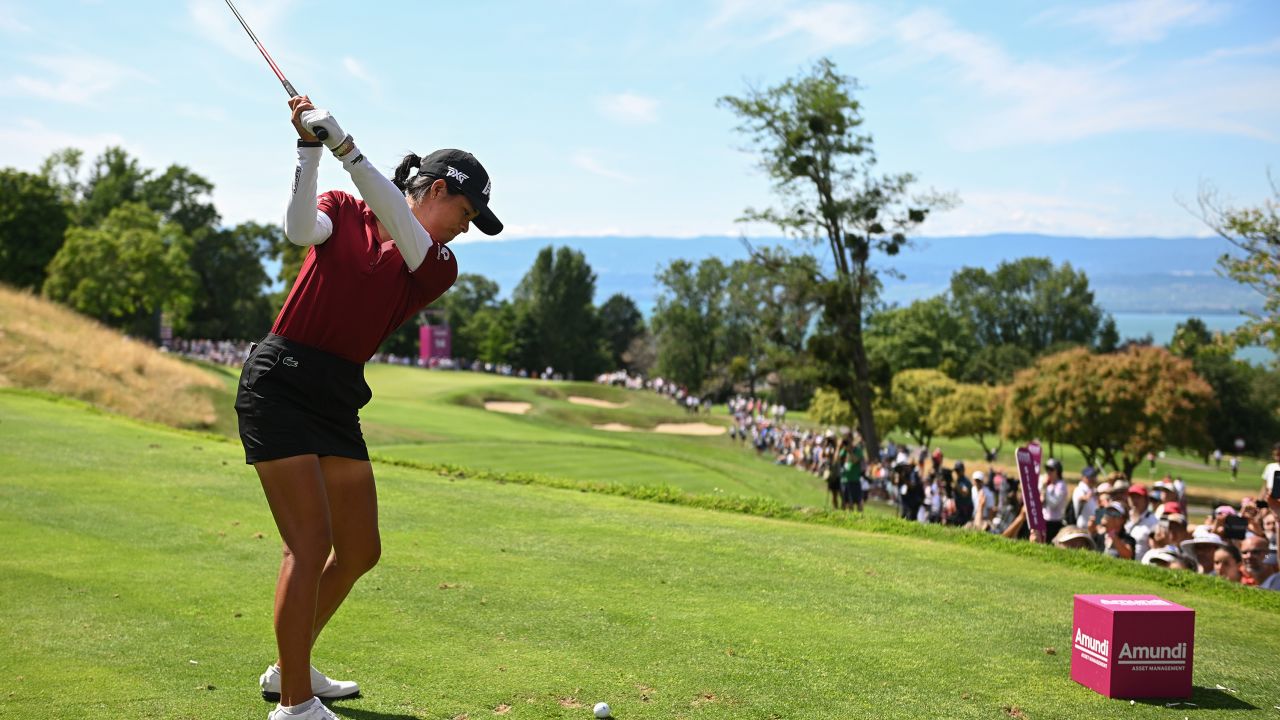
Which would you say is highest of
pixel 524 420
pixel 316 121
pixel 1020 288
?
pixel 1020 288

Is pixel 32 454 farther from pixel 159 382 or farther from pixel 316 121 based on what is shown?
pixel 159 382

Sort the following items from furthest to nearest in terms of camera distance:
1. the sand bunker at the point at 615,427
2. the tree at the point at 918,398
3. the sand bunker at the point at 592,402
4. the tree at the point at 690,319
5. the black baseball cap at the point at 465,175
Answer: the tree at the point at 690,319 < the sand bunker at the point at 592,402 < the tree at the point at 918,398 < the sand bunker at the point at 615,427 < the black baseball cap at the point at 465,175

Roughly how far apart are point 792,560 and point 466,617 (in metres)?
3.22

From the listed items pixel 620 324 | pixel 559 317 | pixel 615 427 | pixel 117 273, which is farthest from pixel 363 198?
pixel 620 324

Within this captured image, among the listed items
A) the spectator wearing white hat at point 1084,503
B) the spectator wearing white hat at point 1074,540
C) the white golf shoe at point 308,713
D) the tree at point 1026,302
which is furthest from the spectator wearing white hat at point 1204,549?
the tree at point 1026,302

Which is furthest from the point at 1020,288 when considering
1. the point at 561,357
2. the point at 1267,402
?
the point at 561,357

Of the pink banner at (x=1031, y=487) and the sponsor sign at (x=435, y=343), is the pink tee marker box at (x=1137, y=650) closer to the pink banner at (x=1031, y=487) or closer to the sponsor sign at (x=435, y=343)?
the pink banner at (x=1031, y=487)

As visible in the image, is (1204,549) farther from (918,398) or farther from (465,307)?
(465,307)

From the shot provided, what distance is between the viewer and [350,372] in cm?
468

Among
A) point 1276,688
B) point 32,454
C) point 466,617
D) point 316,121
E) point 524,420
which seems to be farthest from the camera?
point 524,420

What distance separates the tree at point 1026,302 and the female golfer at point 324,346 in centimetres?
17307

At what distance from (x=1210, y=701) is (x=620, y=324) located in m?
143

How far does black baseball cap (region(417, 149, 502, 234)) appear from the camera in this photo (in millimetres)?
4711

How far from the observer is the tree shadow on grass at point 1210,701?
18.3 ft
